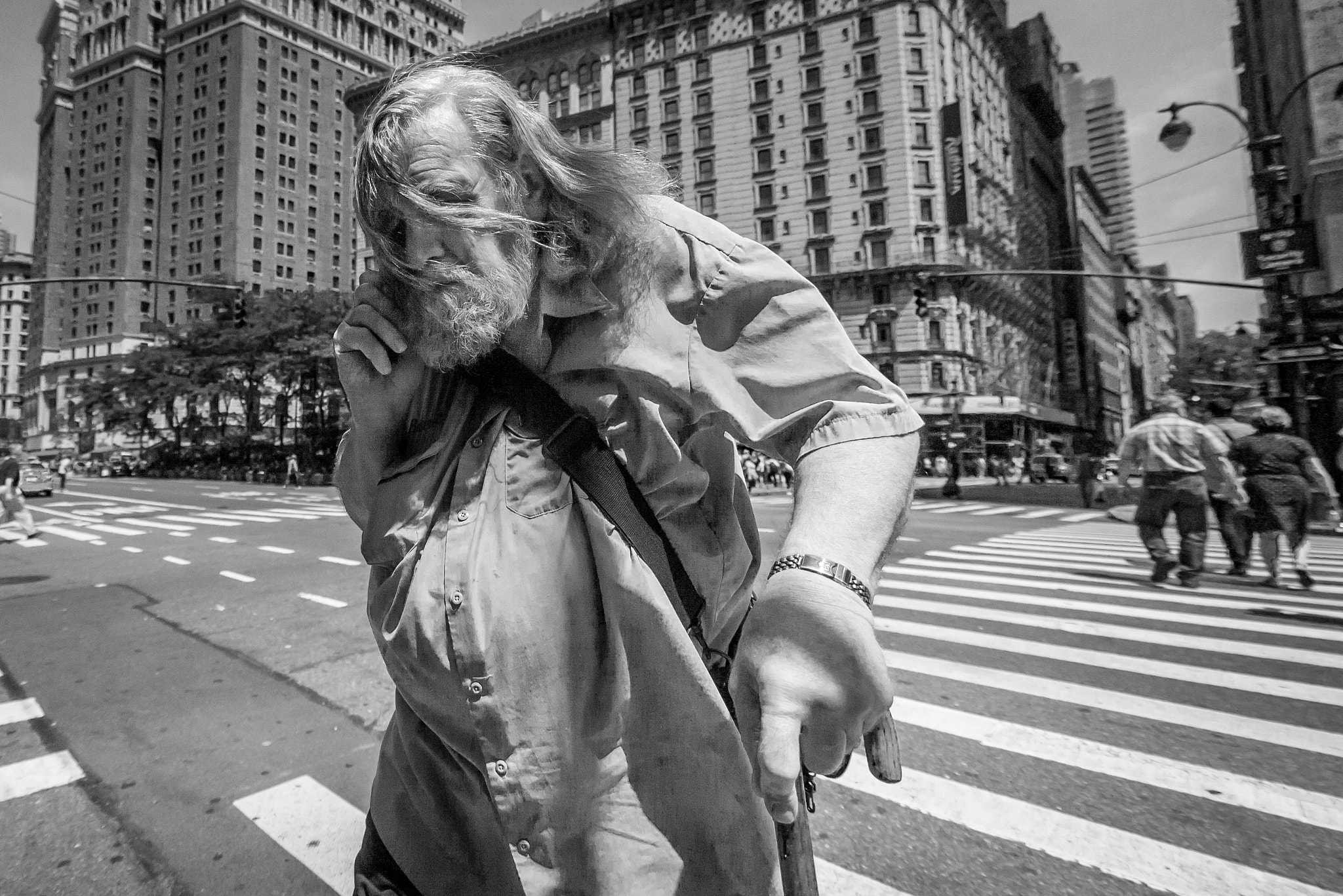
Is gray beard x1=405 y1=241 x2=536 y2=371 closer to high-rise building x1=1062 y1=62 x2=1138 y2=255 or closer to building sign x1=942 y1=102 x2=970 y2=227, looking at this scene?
building sign x1=942 y1=102 x2=970 y2=227

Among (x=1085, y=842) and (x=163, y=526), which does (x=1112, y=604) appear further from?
(x=163, y=526)

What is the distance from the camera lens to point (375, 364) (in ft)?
3.57

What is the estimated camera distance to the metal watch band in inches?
31.9

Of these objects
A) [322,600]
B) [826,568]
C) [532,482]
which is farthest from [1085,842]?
[322,600]

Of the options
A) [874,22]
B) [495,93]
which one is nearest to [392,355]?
[495,93]

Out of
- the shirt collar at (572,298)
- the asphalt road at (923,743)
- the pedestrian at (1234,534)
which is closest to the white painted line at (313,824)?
the asphalt road at (923,743)

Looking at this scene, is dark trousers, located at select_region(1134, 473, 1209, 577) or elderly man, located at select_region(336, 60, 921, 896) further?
dark trousers, located at select_region(1134, 473, 1209, 577)

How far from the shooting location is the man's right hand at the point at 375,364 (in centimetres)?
109

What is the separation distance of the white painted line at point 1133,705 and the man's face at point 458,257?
165 inches

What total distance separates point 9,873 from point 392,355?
284cm

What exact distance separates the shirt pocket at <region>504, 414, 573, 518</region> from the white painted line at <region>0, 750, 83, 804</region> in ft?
12.0

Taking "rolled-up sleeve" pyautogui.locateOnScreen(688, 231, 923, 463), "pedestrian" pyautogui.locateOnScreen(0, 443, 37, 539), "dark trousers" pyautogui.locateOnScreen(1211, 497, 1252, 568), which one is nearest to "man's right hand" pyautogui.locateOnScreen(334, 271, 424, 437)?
"rolled-up sleeve" pyautogui.locateOnScreen(688, 231, 923, 463)

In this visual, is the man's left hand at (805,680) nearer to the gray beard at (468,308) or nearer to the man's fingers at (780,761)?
the man's fingers at (780,761)

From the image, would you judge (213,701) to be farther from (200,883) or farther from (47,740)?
(200,883)
